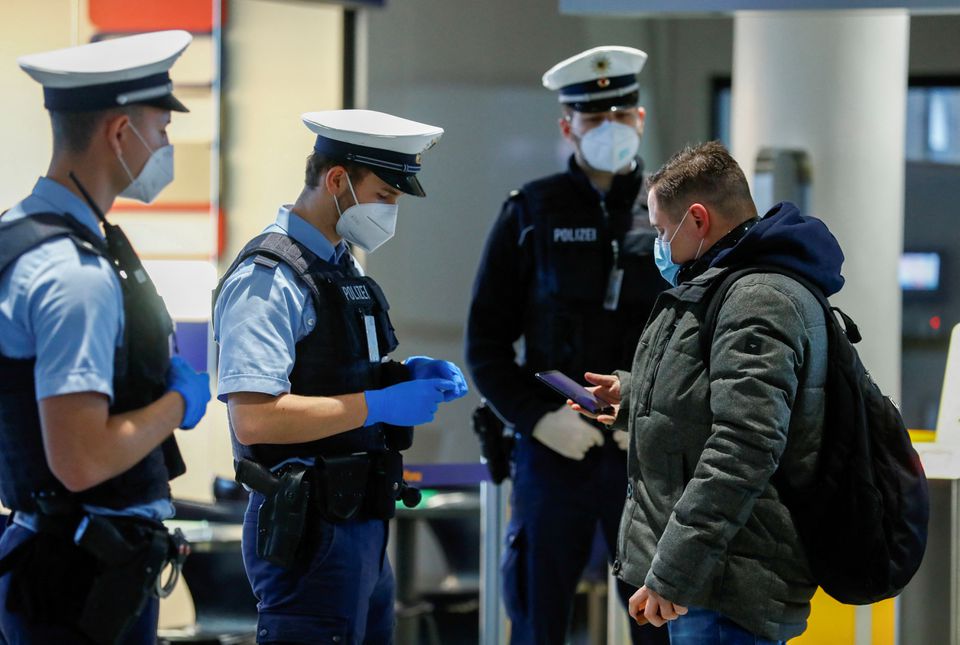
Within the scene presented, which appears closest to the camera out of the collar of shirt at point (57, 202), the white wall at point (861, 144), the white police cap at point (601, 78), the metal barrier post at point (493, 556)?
the collar of shirt at point (57, 202)

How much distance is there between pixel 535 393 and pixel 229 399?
1.10 m

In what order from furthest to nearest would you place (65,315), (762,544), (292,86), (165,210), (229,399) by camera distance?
(165,210) → (292,86) → (229,399) → (762,544) → (65,315)

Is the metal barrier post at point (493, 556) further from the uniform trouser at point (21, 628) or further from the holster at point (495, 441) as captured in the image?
the uniform trouser at point (21, 628)

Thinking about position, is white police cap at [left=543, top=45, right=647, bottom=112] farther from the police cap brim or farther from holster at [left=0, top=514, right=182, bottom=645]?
holster at [left=0, top=514, right=182, bottom=645]

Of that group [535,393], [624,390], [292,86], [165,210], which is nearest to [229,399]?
[624,390]

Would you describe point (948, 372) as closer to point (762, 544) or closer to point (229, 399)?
point (762, 544)

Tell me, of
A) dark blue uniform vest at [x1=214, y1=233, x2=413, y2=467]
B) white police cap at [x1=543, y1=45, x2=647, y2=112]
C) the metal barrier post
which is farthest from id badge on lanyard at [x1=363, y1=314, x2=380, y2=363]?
the metal barrier post

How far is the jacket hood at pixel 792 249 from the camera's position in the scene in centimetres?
207

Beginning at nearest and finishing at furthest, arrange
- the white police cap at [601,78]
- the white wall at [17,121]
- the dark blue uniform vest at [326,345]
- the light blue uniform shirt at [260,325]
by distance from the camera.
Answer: the light blue uniform shirt at [260,325] → the dark blue uniform vest at [326,345] → the white police cap at [601,78] → the white wall at [17,121]

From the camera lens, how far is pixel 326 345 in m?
2.26

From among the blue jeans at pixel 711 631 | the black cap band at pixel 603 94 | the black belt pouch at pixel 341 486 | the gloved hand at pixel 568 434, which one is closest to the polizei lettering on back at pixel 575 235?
the black cap band at pixel 603 94

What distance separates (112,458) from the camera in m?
1.81

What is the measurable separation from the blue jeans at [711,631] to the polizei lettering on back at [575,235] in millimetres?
1242

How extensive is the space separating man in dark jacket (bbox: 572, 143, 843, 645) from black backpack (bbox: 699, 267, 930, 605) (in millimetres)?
25
